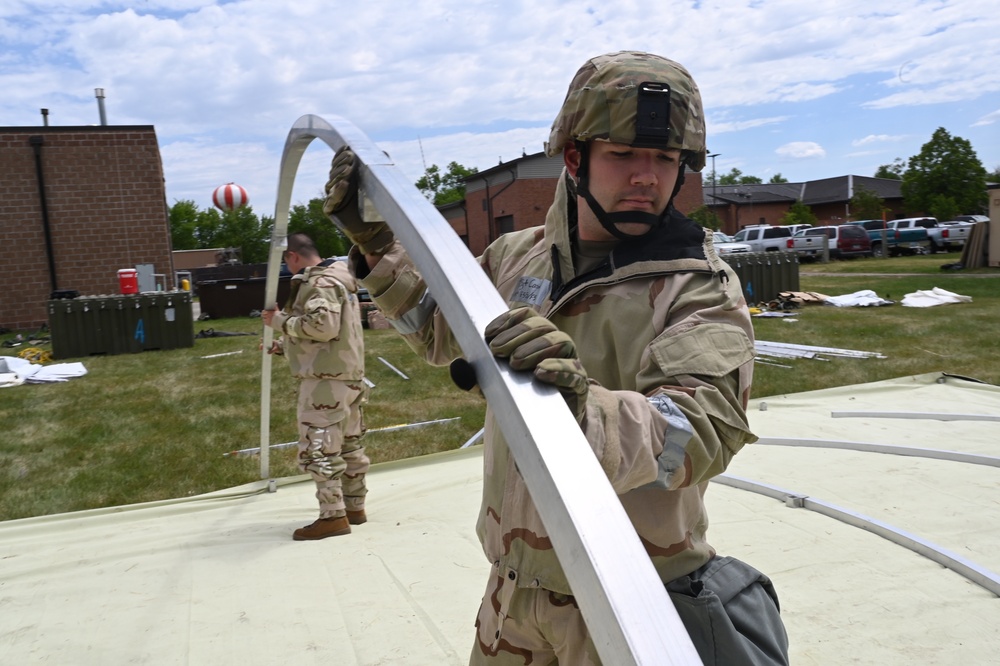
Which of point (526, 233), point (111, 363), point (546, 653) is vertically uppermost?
point (526, 233)

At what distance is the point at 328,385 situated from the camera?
5051 mm

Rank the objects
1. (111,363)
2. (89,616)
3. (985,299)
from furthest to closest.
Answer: (985,299)
(111,363)
(89,616)

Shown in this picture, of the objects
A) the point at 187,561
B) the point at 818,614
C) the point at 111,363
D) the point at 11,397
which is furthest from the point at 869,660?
the point at 111,363

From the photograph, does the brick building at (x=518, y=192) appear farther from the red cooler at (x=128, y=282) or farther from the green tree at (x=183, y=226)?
the green tree at (x=183, y=226)

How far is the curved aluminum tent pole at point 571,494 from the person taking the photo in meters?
A: 0.87

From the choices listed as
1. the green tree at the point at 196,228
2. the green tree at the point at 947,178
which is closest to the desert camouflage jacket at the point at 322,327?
the green tree at the point at 947,178

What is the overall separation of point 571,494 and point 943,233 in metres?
36.5

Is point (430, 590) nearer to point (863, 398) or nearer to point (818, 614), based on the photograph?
point (818, 614)

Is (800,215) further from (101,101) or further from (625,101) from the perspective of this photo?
(625,101)

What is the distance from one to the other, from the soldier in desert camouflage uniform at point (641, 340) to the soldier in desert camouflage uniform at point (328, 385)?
3033 mm

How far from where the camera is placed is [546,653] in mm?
1840

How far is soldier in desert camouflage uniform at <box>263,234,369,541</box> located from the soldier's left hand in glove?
3.80 meters

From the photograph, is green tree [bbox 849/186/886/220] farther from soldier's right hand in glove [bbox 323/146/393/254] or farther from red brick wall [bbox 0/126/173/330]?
soldier's right hand in glove [bbox 323/146/393/254]

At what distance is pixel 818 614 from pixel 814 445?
8.56 ft
